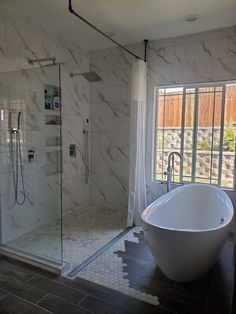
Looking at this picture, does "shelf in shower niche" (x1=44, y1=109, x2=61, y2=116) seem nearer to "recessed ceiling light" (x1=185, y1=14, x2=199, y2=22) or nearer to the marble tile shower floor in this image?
the marble tile shower floor

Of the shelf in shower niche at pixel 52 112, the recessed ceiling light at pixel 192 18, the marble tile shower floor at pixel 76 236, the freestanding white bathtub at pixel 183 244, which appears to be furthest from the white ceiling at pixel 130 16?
the marble tile shower floor at pixel 76 236

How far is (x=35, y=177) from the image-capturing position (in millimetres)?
3463

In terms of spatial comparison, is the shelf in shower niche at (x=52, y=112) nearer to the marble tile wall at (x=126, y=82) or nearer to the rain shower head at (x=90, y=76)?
the rain shower head at (x=90, y=76)

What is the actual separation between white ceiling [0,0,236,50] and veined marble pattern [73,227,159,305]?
289 centimetres

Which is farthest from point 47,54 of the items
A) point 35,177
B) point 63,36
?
point 35,177

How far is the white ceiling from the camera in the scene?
2736 millimetres

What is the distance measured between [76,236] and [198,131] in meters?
2.39

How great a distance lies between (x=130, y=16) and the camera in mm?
3039

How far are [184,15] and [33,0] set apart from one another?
1782 millimetres

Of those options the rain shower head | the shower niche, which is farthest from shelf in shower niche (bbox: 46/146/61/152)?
the rain shower head

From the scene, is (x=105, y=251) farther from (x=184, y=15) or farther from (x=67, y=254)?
(x=184, y=15)

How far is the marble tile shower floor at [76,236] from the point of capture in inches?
112

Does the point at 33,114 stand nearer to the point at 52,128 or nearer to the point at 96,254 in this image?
the point at 52,128

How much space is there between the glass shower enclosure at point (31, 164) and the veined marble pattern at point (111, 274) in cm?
38
